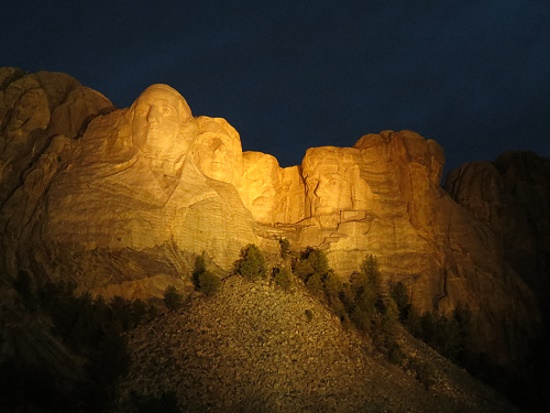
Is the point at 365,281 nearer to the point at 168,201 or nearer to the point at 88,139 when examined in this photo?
the point at 168,201

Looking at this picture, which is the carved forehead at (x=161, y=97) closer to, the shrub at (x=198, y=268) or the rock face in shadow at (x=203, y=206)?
the rock face in shadow at (x=203, y=206)

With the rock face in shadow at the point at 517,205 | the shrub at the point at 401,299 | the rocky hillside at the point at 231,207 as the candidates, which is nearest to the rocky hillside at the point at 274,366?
the rocky hillside at the point at 231,207

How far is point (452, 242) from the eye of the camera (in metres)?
40.7

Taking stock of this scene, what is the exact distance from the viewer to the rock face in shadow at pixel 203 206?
29.1m

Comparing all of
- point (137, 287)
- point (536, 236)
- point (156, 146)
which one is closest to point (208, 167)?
point (156, 146)

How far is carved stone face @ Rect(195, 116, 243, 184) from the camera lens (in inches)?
1455

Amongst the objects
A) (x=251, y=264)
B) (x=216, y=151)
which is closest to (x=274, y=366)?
(x=251, y=264)

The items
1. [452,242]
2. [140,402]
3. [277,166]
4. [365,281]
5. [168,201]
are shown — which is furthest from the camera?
[277,166]

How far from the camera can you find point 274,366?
86.7ft

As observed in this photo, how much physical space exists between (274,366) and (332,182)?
55.0 feet

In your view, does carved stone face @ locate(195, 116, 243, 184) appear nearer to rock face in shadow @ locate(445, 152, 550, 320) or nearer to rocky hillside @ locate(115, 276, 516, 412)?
rocky hillside @ locate(115, 276, 516, 412)

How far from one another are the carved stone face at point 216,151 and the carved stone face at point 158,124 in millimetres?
3762

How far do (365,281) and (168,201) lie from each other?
41.0ft

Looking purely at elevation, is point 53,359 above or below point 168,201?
below
